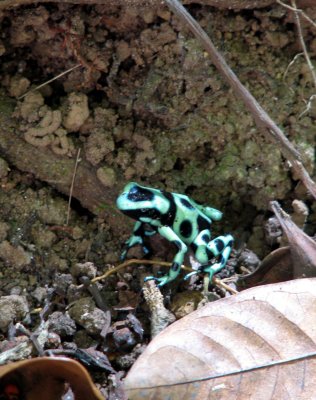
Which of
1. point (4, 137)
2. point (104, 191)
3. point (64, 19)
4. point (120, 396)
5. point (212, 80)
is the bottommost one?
point (120, 396)

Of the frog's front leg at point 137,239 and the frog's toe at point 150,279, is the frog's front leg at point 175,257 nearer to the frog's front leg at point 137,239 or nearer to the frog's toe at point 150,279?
the frog's toe at point 150,279

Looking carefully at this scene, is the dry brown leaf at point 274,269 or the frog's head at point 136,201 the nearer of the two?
the dry brown leaf at point 274,269

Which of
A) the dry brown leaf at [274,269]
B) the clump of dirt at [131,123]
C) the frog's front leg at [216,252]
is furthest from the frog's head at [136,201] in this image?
the dry brown leaf at [274,269]

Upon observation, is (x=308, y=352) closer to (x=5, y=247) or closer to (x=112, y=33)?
(x=5, y=247)

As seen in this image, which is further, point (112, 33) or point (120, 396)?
point (112, 33)

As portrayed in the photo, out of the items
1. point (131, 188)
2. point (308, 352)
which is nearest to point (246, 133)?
point (131, 188)

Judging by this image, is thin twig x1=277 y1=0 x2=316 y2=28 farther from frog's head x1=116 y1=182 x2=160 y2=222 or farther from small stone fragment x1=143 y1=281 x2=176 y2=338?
small stone fragment x1=143 y1=281 x2=176 y2=338

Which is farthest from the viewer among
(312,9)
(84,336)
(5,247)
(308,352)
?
(312,9)

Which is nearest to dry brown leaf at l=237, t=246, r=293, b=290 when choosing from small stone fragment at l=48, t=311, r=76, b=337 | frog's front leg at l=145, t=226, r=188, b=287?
frog's front leg at l=145, t=226, r=188, b=287
